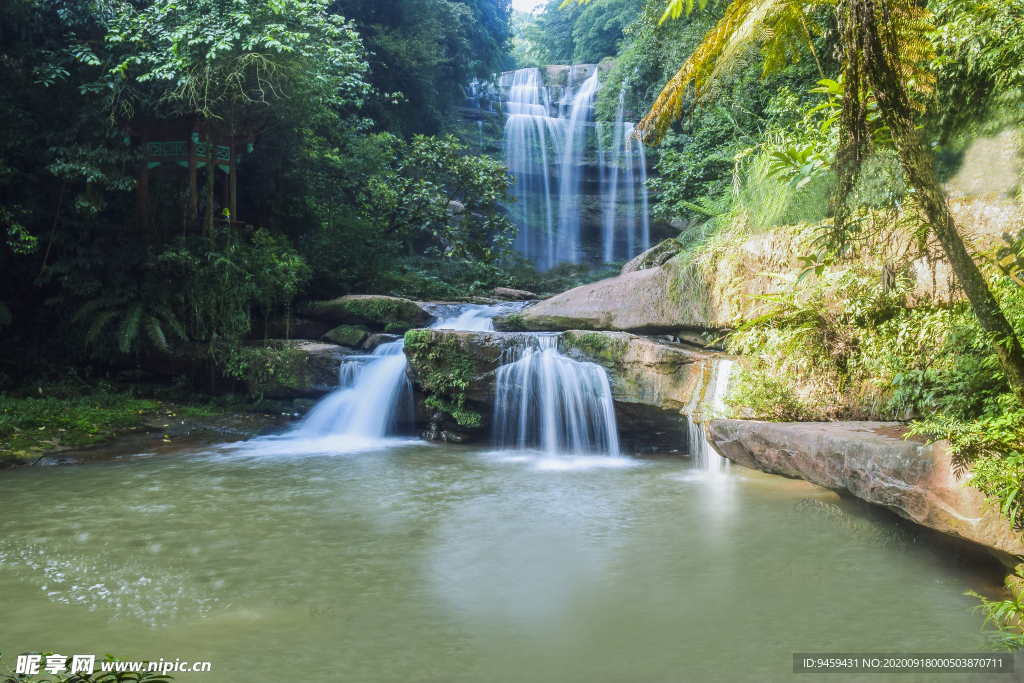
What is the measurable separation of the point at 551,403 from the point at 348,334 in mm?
4364

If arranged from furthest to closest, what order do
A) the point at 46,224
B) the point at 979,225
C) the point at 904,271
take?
the point at 46,224 → the point at 904,271 → the point at 979,225

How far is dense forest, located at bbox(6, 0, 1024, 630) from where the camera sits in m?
4.14

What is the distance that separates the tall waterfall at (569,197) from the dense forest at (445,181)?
1.83 meters

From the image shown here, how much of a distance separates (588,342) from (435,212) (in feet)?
23.4

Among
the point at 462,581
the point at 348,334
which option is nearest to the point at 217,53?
the point at 348,334

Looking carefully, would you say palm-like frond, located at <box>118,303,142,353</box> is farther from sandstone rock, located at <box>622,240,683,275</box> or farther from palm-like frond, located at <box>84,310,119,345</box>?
sandstone rock, located at <box>622,240,683,275</box>

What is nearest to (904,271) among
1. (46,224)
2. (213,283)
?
(213,283)

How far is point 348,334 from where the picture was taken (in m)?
11.3

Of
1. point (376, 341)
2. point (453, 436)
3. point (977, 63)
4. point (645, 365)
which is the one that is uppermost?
point (977, 63)

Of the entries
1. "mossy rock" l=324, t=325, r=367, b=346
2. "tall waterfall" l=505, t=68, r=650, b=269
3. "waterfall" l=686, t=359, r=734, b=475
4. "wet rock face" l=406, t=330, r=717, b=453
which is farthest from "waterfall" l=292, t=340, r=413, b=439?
"tall waterfall" l=505, t=68, r=650, b=269

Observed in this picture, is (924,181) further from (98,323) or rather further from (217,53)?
(98,323)

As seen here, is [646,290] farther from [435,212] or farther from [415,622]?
[435,212]

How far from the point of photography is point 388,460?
26.5 feet

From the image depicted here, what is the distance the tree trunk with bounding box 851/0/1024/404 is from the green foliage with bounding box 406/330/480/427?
6.30 meters
